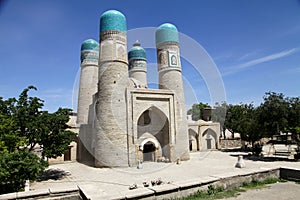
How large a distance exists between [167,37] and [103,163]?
1174 cm

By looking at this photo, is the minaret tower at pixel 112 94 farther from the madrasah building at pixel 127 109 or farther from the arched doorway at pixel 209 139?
the arched doorway at pixel 209 139

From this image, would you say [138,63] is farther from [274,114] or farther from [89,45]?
[274,114]

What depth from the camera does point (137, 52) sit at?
971 inches

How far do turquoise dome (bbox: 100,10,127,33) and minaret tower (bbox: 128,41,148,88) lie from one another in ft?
24.8

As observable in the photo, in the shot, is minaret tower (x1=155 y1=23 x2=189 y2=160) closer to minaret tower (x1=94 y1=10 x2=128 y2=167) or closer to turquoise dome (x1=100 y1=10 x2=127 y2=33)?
minaret tower (x1=94 y1=10 x2=128 y2=167)

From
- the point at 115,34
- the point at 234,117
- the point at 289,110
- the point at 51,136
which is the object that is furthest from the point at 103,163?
the point at 234,117

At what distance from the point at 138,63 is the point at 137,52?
1.22 metres

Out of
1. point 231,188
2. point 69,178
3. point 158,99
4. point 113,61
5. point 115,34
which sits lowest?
point 69,178

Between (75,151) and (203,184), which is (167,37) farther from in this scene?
(203,184)

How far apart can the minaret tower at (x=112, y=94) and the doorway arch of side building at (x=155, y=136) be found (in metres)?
2.39

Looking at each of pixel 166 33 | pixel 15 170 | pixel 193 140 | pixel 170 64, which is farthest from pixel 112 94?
pixel 193 140

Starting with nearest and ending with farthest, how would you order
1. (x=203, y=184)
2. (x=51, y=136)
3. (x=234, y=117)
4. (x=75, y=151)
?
(x=203, y=184) → (x=51, y=136) → (x=75, y=151) → (x=234, y=117)

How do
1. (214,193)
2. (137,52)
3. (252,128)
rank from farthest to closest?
(137,52), (252,128), (214,193)

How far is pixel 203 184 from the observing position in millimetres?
4723
